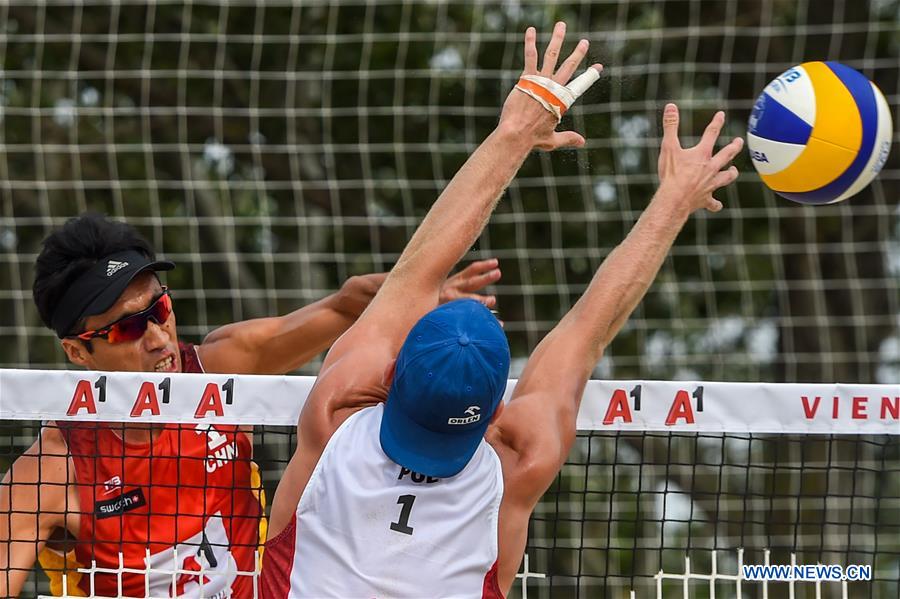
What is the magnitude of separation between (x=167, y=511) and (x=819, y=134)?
233 cm

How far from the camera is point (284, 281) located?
11.5 metres

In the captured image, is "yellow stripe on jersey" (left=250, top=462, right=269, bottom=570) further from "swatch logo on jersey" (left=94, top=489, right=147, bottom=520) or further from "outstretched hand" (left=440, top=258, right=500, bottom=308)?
"outstretched hand" (left=440, top=258, right=500, bottom=308)

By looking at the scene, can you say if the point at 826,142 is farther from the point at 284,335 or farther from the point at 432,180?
the point at 432,180

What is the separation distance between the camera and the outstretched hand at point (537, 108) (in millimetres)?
3631

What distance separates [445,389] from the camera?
10.0 feet

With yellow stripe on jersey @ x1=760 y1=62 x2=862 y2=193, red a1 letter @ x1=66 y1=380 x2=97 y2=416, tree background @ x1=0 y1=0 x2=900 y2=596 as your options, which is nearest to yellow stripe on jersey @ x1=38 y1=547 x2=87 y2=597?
red a1 letter @ x1=66 y1=380 x2=97 y2=416

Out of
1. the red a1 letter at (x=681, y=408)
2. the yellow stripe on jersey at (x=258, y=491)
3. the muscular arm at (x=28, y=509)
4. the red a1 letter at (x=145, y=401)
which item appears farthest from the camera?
the yellow stripe on jersey at (x=258, y=491)

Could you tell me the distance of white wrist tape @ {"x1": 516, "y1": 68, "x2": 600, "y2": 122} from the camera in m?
3.67

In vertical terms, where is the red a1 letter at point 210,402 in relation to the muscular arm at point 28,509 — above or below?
above

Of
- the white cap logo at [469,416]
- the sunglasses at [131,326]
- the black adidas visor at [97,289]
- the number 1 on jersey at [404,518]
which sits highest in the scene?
the black adidas visor at [97,289]

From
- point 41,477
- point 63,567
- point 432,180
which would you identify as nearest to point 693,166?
point 41,477

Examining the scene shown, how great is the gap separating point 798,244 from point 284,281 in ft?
13.8

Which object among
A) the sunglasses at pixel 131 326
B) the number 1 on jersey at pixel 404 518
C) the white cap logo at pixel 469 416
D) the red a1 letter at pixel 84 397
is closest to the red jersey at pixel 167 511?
the red a1 letter at pixel 84 397

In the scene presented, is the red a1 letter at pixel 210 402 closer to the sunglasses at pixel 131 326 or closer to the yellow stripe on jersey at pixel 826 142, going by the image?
the sunglasses at pixel 131 326
